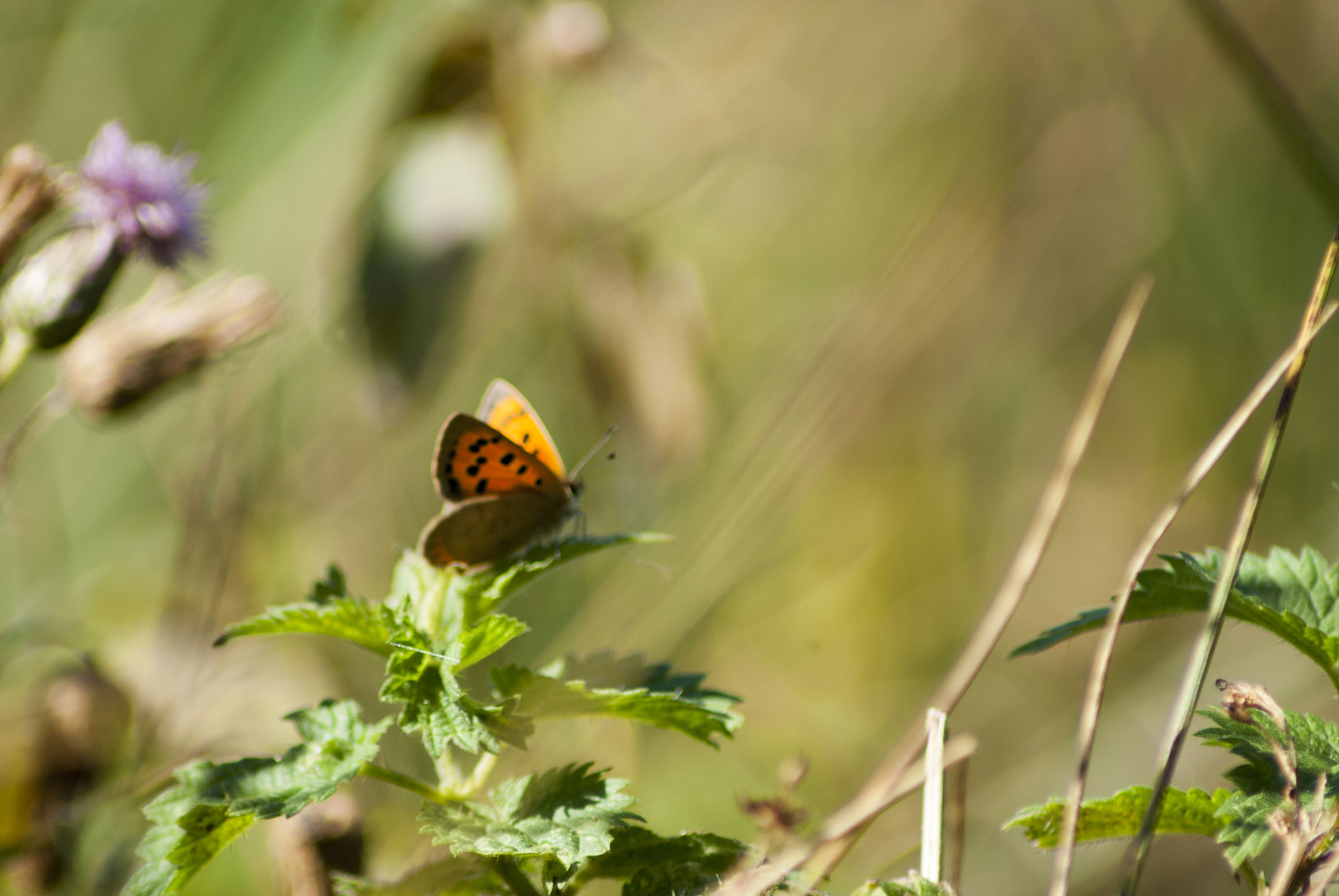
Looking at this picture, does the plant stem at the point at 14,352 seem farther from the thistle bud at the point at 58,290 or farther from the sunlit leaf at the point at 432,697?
the sunlit leaf at the point at 432,697

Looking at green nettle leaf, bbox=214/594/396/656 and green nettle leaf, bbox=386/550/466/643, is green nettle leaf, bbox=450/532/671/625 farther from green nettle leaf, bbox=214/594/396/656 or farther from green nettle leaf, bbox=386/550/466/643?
green nettle leaf, bbox=214/594/396/656

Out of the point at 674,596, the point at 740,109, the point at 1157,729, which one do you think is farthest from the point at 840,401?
the point at 1157,729

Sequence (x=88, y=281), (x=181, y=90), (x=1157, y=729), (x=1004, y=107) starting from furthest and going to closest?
1. (x=181, y=90)
2. (x=1004, y=107)
3. (x=1157, y=729)
4. (x=88, y=281)

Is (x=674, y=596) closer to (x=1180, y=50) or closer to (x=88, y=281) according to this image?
(x=88, y=281)

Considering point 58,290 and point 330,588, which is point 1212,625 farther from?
point 58,290

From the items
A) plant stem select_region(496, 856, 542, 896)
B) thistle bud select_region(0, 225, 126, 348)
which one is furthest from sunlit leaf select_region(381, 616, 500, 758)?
thistle bud select_region(0, 225, 126, 348)

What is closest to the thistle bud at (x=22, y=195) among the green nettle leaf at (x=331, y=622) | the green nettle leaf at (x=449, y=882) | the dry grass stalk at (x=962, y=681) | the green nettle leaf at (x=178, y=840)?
the green nettle leaf at (x=331, y=622)
